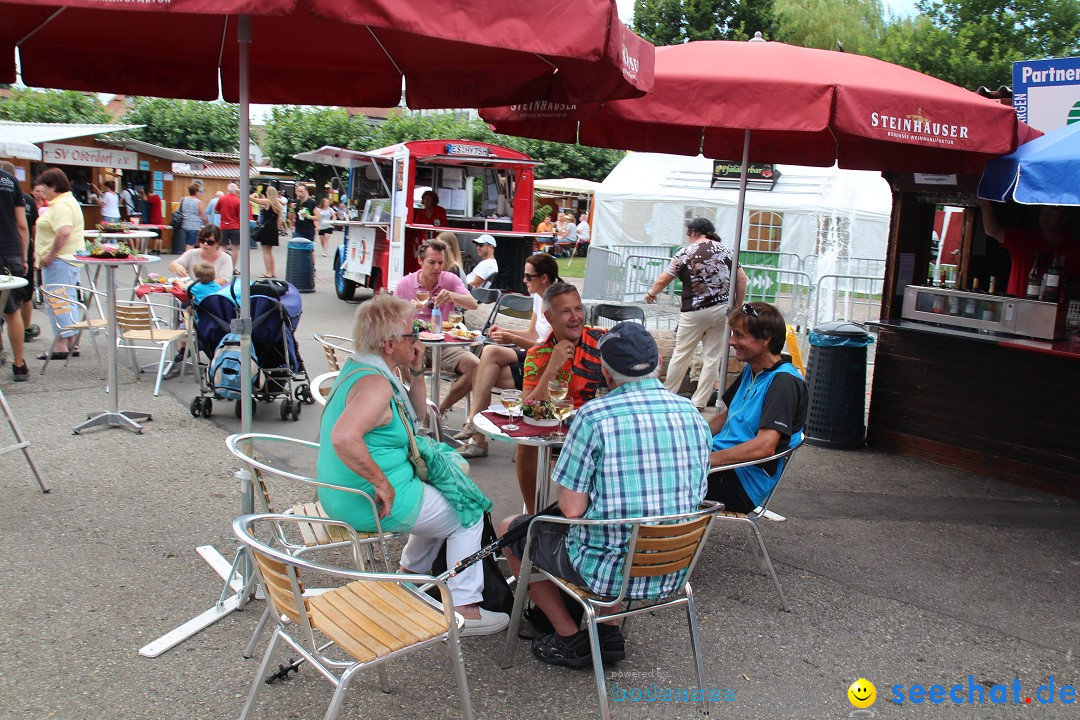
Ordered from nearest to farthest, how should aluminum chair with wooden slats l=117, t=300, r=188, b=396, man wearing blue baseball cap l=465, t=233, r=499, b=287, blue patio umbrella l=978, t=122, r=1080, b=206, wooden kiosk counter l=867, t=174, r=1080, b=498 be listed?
blue patio umbrella l=978, t=122, r=1080, b=206
wooden kiosk counter l=867, t=174, r=1080, b=498
aluminum chair with wooden slats l=117, t=300, r=188, b=396
man wearing blue baseball cap l=465, t=233, r=499, b=287

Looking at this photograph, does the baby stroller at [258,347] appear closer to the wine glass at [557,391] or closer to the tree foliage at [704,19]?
the wine glass at [557,391]

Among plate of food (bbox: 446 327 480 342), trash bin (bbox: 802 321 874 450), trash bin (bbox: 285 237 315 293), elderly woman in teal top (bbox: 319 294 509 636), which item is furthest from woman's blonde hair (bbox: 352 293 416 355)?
trash bin (bbox: 285 237 315 293)

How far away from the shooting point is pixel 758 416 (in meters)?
4.35

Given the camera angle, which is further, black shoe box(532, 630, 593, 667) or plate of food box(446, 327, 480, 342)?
plate of food box(446, 327, 480, 342)

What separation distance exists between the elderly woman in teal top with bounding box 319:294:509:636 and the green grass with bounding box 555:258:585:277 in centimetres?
2012

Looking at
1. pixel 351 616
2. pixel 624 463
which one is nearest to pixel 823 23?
pixel 624 463

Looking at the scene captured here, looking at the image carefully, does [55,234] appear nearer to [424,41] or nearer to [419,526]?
[424,41]

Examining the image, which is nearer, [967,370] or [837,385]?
[967,370]

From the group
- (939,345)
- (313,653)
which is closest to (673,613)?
(313,653)

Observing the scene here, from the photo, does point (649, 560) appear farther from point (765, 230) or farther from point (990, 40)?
point (990, 40)

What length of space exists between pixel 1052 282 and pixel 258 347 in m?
6.08

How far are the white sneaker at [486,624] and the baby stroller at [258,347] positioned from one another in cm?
397

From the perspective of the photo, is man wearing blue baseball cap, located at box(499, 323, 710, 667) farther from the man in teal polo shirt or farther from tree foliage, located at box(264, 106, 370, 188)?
tree foliage, located at box(264, 106, 370, 188)

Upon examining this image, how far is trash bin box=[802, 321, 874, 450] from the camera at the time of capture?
7246 mm
